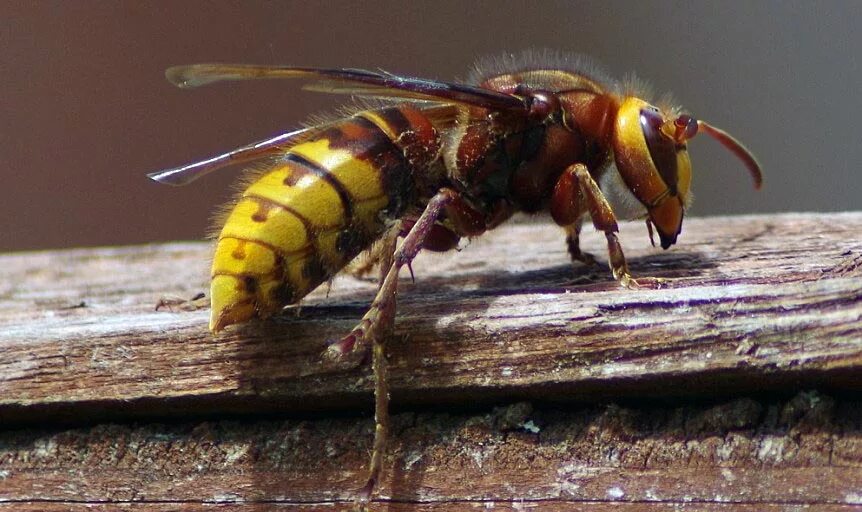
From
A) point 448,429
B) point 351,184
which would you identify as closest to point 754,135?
point 351,184

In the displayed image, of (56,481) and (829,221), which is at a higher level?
(829,221)

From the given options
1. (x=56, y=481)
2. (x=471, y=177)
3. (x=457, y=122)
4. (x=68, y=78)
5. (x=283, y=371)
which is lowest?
(x=56, y=481)

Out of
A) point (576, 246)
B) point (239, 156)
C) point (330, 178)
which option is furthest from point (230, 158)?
point (576, 246)

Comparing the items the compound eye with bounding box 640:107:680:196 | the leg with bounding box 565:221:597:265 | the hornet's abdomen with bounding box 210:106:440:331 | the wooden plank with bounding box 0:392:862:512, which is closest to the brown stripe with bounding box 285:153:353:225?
the hornet's abdomen with bounding box 210:106:440:331

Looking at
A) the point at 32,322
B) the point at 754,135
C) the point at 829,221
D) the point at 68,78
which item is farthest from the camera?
the point at 754,135

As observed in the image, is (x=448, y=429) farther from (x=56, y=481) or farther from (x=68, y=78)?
(x=68, y=78)

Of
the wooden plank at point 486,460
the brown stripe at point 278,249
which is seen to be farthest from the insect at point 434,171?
the wooden plank at point 486,460

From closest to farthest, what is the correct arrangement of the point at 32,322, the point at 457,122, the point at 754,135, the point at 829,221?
the point at 32,322
the point at 457,122
the point at 829,221
the point at 754,135

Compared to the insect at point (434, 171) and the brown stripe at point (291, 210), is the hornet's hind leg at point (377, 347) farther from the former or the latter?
the brown stripe at point (291, 210)
